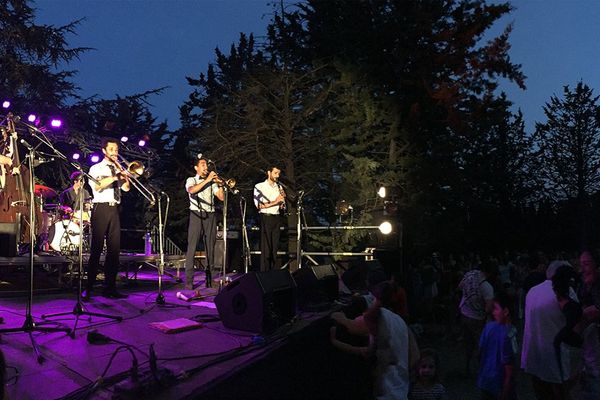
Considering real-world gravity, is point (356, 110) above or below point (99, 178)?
above

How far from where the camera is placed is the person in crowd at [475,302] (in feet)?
24.5

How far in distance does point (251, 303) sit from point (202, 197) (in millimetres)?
2653

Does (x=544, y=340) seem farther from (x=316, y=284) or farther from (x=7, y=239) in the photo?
(x=7, y=239)

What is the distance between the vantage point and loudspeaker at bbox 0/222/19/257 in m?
7.25

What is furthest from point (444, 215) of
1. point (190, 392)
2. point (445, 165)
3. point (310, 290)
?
point (190, 392)

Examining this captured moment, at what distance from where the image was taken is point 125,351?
4.01m

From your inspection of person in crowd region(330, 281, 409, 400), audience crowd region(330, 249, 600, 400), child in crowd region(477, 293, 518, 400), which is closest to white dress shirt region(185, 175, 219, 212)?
audience crowd region(330, 249, 600, 400)

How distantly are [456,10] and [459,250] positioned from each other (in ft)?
34.1

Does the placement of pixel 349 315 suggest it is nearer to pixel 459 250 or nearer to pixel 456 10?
pixel 456 10

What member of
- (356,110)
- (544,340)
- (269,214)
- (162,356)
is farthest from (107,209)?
(356,110)

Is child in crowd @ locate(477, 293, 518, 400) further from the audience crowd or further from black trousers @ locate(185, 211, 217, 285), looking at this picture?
black trousers @ locate(185, 211, 217, 285)

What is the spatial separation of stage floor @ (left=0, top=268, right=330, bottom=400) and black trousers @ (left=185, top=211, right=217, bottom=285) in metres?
1.03

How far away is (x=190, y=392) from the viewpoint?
3236 millimetres

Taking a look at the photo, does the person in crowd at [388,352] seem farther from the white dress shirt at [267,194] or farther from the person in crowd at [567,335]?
the white dress shirt at [267,194]
